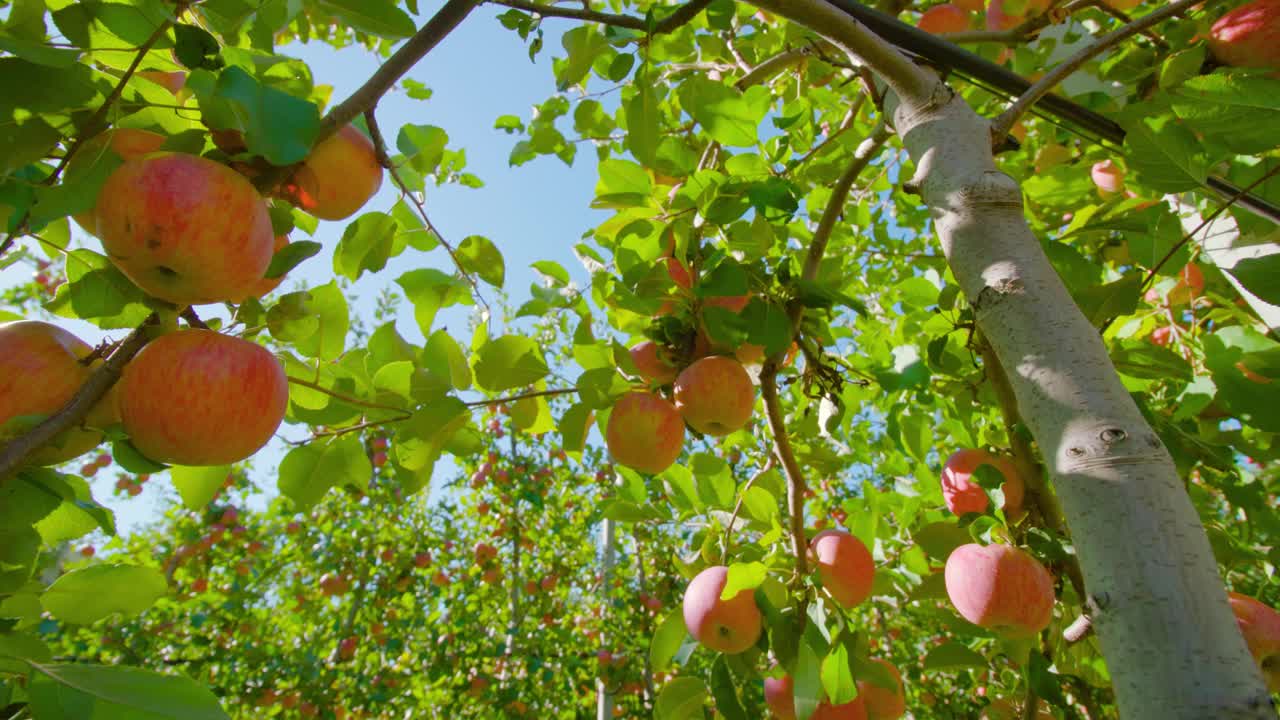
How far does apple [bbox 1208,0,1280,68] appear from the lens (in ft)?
→ 3.82

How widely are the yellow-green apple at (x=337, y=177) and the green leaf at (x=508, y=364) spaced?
35 centimetres

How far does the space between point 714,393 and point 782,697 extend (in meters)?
0.72

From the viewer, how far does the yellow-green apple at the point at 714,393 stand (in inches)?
56.6

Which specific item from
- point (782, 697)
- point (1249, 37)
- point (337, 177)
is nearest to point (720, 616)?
point (782, 697)

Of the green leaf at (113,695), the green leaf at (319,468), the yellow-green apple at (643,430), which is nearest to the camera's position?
the green leaf at (113,695)

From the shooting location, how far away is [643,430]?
140 cm

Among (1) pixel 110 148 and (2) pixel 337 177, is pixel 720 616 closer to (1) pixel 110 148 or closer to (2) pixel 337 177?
(2) pixel 337 177

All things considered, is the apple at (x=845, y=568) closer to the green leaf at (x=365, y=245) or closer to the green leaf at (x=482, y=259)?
the green leaf at (x=482, y=259)

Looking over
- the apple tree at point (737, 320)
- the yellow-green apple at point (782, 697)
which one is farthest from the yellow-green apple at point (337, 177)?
the yellow-green apple at point (782, 697)

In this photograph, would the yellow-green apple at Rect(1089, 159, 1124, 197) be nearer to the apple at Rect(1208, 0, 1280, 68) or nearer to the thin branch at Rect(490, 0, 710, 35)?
the apple at Rect(1208, 0, 1280, 68)

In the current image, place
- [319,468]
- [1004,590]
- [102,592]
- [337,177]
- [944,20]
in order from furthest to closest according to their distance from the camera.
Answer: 1. [944,20]
2. [1004,590]
3. [319,468]
4. [337,177]
5. [102,592]

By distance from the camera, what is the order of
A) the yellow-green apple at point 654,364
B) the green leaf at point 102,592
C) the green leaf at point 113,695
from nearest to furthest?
the green leaf at point 113,695 < the green leaf at point 102,592 < the yellow-green apple at point 654,364

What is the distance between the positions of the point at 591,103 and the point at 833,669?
1586 millimetres

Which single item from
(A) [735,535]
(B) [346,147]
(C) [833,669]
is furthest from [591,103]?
(C) [833,669]
